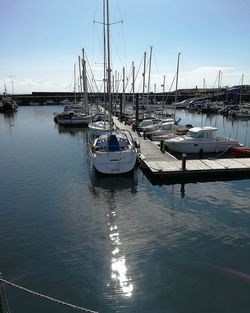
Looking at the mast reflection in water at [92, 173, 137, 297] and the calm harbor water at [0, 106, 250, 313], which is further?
the mast reflection in water at [92, 173, 137, 297]

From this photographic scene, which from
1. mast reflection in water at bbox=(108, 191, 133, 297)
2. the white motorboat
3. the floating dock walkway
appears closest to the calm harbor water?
mast reflection in water at bbox=(108, 191, 133, 297)

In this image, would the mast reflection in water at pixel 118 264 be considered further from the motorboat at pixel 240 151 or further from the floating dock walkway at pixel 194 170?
the motorboat at pixel 240 151

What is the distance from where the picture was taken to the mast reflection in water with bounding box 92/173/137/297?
11953mm

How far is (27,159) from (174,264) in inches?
931

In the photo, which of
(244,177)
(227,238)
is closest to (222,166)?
(244,177)

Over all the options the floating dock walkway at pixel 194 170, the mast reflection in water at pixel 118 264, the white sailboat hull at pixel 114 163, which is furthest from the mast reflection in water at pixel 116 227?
the floating dock walkway at pixel 194 170

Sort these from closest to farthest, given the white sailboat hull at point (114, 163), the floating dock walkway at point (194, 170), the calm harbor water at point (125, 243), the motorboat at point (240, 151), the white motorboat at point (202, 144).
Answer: the calm harbor water at point (125, 243)
the floating dock walkway at point (194, 170)
the white sailboat hull at point (114, 163)
the motorboat at point (240, 151)
the white motorboat at point (202, 144)

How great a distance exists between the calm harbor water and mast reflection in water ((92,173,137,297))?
0.04 metres

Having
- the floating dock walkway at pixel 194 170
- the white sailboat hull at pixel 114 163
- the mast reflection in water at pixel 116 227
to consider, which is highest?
the white sailboat hull at pixel 114 163

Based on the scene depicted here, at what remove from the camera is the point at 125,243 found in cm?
1489

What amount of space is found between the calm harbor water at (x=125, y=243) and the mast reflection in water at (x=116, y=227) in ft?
0.14

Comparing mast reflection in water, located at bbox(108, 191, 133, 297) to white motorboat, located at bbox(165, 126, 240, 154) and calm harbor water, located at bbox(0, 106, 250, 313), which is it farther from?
white motorboat, located at bbox(165, 126, 240, 154)

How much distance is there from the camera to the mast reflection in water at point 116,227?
11953mm

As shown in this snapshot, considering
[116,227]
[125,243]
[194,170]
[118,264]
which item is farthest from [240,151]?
[118,264]
